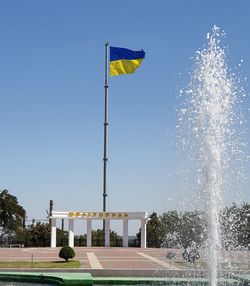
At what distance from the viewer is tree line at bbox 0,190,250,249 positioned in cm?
2580

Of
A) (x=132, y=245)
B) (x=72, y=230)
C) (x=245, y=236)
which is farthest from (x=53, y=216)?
(x=245, y=236)

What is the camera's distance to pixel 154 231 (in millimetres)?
55500

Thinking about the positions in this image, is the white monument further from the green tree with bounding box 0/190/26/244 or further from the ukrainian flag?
the green tree with bounding box 0/190/26/244

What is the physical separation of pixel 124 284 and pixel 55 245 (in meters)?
29.3

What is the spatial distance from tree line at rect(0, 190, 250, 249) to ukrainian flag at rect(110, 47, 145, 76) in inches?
486

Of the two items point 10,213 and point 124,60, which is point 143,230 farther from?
point 10,213

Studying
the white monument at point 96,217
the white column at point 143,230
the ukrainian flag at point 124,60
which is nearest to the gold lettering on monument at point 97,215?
the white monument at point 96,217

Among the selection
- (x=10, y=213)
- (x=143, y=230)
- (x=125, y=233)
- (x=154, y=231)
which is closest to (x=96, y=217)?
(x=125, y=233)

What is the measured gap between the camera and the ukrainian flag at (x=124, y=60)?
45656mm

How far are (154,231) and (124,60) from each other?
1824 cm

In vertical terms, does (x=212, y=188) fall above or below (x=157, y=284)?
above

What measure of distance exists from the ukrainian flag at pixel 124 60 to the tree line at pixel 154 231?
12343mm

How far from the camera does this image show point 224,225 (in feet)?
52.9

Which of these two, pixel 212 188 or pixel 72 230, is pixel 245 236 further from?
pixel 212 188
